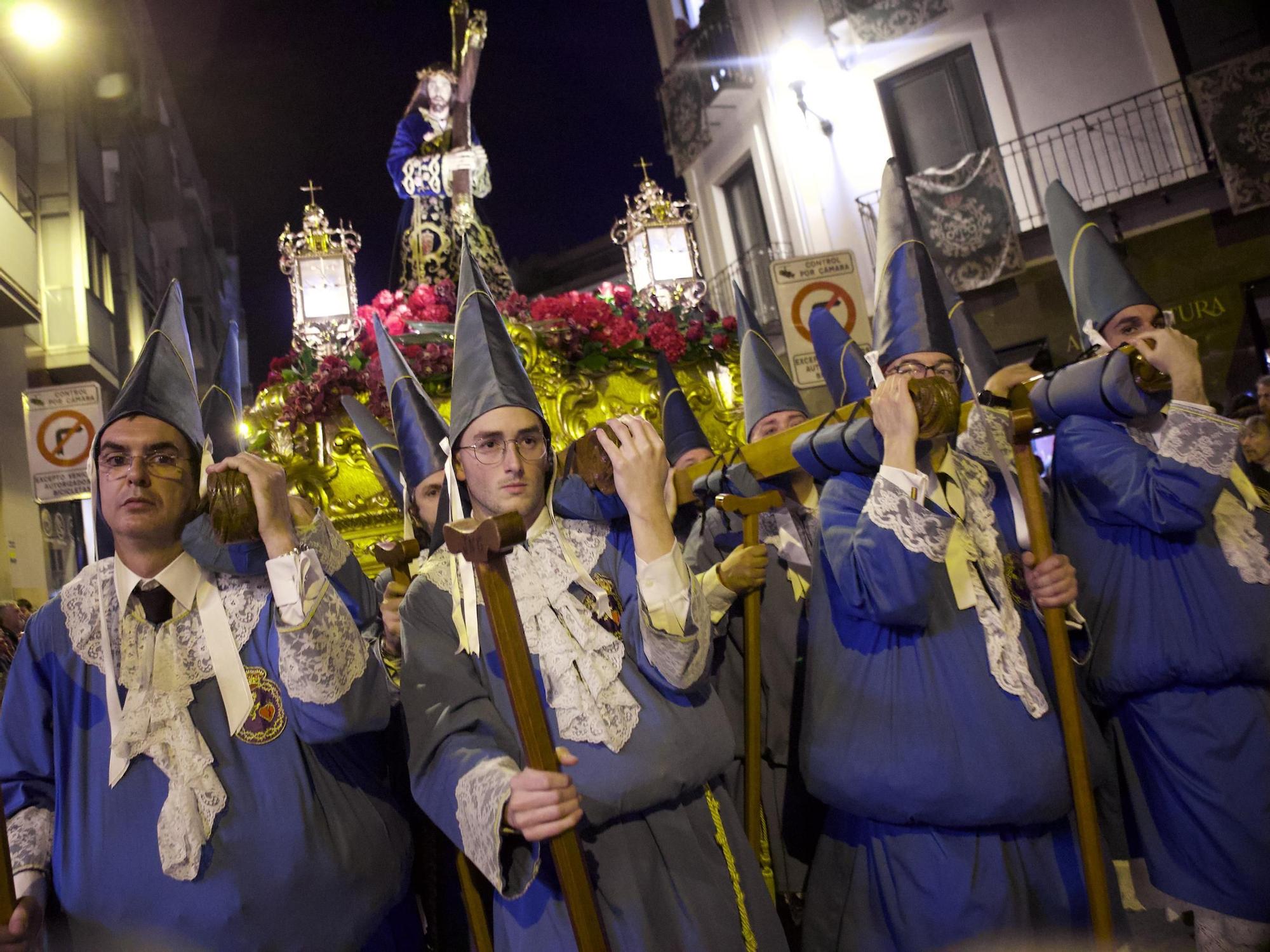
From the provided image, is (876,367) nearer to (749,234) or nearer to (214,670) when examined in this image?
(214,670)

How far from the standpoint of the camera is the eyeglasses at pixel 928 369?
2.52 m

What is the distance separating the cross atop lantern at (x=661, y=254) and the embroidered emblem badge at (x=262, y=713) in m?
4.61

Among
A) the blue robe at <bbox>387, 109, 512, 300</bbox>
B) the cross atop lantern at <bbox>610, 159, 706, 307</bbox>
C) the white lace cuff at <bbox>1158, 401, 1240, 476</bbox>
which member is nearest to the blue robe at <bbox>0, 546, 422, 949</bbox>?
the white lace cuff at <bbox>1158, 401, 1240, 476</bbox>

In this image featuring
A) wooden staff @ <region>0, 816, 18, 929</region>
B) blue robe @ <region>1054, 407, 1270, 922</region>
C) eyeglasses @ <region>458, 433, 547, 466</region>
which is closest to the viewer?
wooden staff @ <region>0, 816, 18, 929</region>

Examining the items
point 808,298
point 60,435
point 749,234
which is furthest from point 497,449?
point 749,234

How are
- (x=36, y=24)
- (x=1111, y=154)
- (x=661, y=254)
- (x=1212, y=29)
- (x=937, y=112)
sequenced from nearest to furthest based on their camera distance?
(x=661, y=254) → (x=36, y=24) → (x=1212, y=29) → (x=1111, y=154) → (x=937, y=112)

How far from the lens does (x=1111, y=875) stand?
7.63 feet

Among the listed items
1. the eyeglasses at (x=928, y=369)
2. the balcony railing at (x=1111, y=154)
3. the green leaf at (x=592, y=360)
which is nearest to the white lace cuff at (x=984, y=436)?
the eyeglasses at (x=928, y=369)

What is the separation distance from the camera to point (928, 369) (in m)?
2.52

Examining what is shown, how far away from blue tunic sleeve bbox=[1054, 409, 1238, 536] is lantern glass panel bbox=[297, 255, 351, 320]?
468 cm

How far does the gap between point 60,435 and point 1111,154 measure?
11.3 meters

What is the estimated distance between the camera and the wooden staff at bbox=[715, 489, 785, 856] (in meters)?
2.75

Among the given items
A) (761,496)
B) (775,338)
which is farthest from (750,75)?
(761,496)

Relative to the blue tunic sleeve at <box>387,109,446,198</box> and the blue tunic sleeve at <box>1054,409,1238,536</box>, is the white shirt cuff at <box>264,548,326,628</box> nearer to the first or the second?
the blue tunic sleeve at <box>1054,409,1238,536</box>
